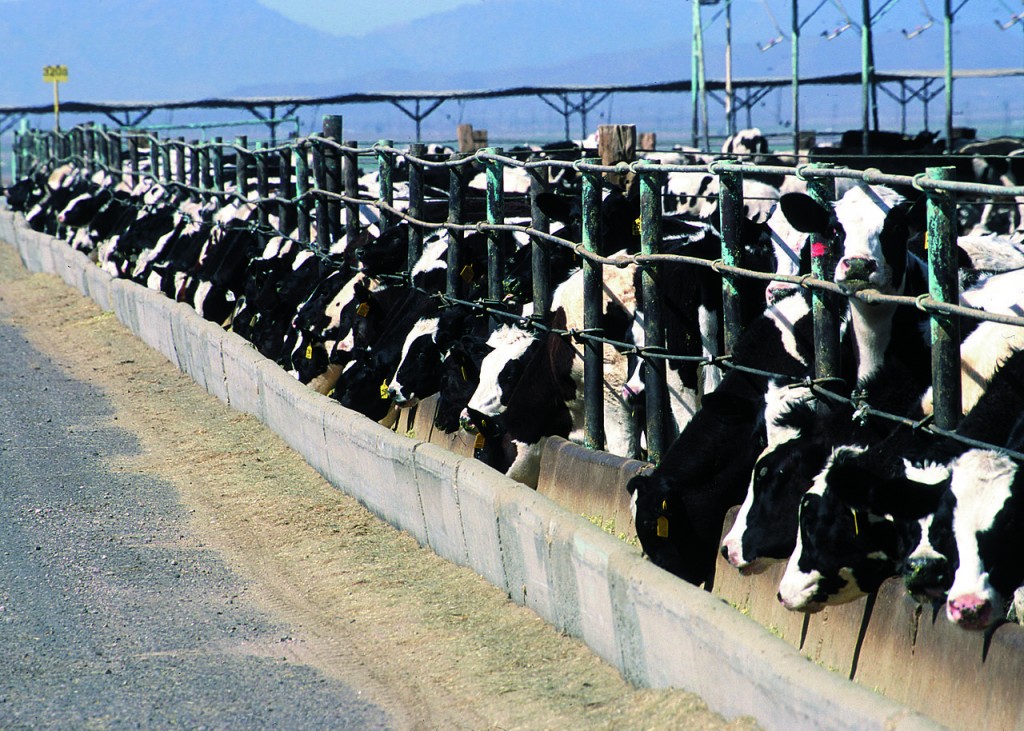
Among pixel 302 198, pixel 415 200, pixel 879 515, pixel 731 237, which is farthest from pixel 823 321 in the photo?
pixel 302 198

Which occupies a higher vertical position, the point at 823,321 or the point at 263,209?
the point at 263,209

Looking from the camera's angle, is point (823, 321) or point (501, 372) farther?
point (501, 372)

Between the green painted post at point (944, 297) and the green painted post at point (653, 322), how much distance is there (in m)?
2.07

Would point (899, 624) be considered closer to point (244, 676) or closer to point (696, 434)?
point (696, 434)

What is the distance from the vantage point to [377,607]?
6191 millimetres

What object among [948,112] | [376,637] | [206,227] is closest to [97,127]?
[206,227]

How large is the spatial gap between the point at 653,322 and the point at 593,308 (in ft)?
2.03

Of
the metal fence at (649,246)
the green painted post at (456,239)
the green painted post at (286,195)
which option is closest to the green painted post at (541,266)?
the metal fence at (649,246)

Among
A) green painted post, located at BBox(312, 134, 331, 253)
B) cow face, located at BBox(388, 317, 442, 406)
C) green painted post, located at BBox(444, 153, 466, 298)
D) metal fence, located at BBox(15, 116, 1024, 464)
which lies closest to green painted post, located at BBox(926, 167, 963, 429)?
metal fence, located at BBox(15, 116, 1024, 464)

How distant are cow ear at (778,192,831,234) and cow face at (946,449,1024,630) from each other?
57.3 inches

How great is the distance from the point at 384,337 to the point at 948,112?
14.2 metres

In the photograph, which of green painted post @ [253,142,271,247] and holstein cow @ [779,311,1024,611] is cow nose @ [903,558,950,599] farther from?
green painted post @ [253,142,271,247]

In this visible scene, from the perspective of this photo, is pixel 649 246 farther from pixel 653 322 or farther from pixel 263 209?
pixel 263 209

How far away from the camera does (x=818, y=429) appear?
5.49m
